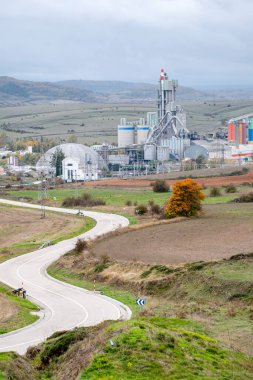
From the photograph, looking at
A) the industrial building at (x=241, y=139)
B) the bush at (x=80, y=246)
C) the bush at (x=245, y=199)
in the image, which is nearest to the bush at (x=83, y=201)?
the bush at (x=245, y=199)

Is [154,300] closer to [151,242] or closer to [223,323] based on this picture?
[223,323]

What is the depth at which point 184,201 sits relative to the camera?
52.7 metres

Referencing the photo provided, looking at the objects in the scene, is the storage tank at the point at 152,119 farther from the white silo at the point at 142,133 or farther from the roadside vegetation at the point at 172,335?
the roadside vegetation at the point at 172,335

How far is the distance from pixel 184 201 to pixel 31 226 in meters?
11.0

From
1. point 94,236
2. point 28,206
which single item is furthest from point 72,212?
point 94,236

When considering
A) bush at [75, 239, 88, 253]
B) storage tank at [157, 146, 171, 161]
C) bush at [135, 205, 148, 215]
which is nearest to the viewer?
bush at [75, 239, 88, 253]

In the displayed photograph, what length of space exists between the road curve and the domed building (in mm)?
57717

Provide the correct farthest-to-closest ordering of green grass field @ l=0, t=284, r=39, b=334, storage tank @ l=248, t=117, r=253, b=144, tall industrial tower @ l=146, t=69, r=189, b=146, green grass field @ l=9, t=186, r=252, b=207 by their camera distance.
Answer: storage tank @ l=248, t=117, r=253, b=144
tall industrial tower @ l=146, t=69, r=189, b=146
green grass field @ l=9, t=186, r=252, b=207
green grass field @ l=0, t=284, r=39, b=334

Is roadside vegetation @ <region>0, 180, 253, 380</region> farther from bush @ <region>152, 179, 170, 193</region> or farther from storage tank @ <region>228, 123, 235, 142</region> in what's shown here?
storage tank @ <region>228, 123, 235, 142</region>

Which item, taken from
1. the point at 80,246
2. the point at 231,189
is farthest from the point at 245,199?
the point at 80,246

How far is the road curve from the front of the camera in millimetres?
23547

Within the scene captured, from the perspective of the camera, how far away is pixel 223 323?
22.0 m

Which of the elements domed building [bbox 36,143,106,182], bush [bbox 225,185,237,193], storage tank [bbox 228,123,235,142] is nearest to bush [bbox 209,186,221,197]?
bush [bbox 225,185,237,193]

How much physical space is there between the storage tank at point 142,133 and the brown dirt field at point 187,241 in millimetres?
64485
